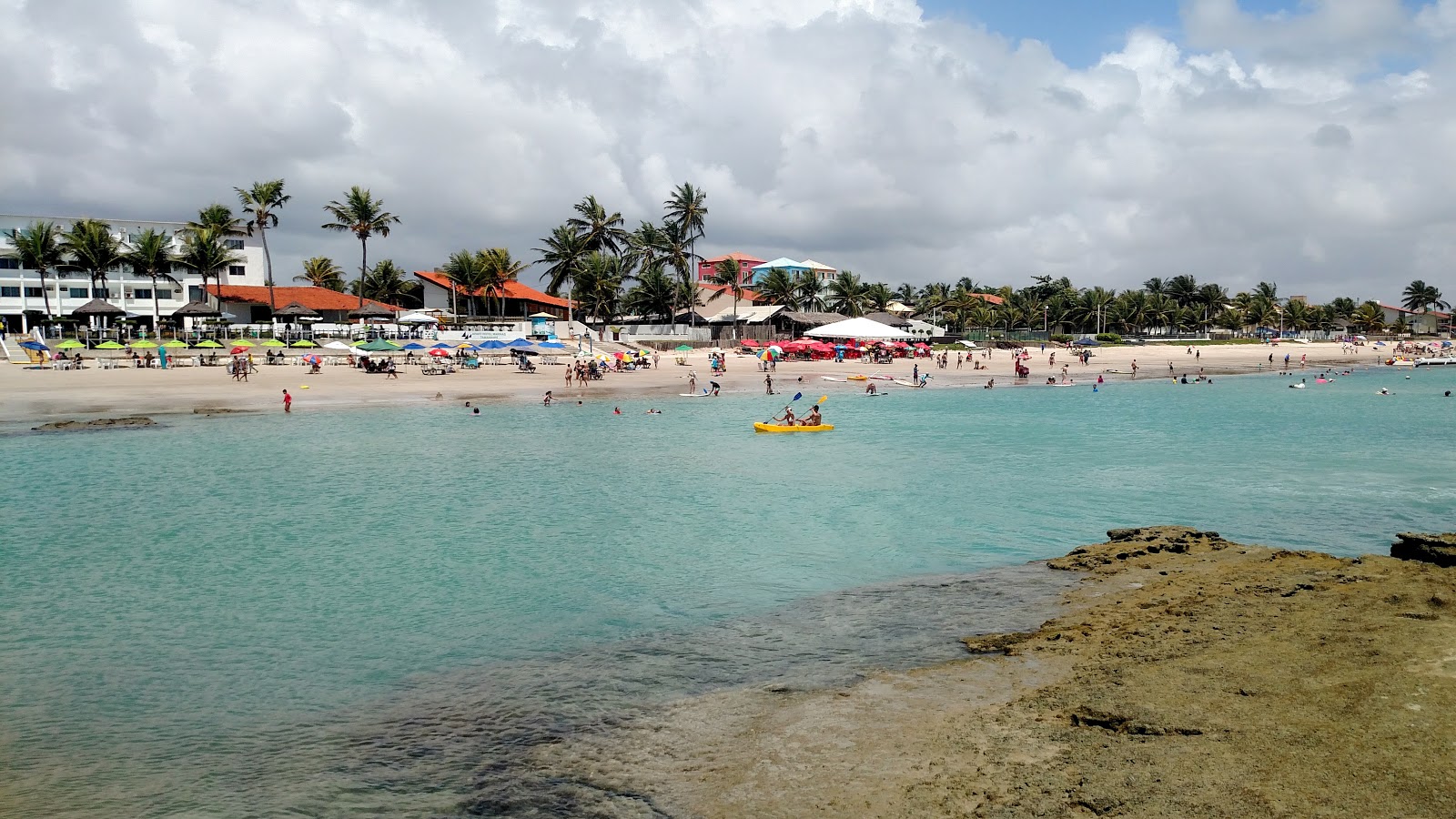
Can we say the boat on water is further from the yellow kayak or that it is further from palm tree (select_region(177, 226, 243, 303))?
palm tree (select_region(177, 226, 243, 303))

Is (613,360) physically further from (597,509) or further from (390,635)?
(390,635)

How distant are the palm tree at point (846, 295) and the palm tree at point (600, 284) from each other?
78.6 ft

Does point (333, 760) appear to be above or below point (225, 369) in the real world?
below

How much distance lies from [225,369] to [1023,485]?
43.0 metres

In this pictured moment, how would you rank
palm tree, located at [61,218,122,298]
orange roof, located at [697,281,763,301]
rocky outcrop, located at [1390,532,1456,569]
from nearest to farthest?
rocky outcrop, located at [1390,532,1456,569] → palm tree, located at [61,218,122,298] → orange roof, located at [697,281,763,301]

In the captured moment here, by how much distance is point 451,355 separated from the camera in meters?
54.7

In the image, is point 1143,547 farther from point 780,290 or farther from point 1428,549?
point 780,290

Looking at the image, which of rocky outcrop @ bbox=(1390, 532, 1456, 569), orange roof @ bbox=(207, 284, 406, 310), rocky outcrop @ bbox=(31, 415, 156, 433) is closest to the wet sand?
rocky outcrop @ bbox=(1390, 532, 1456, 569)

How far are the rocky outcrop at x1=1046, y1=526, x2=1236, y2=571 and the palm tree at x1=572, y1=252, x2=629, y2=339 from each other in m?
62.9

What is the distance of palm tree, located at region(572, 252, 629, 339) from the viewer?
7700cm

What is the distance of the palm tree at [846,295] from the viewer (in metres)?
93.1

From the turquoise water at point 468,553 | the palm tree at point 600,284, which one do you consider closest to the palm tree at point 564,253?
the palm tree at point 600,284

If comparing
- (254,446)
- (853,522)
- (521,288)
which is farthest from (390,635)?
(521,288)

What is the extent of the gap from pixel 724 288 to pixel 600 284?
13.0 meters
